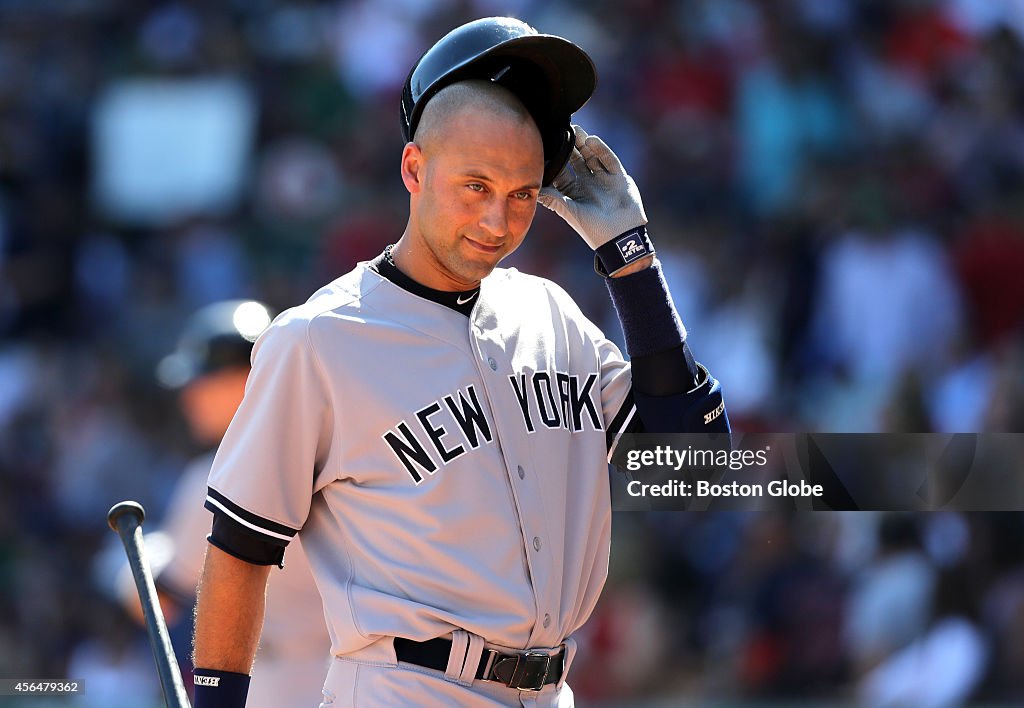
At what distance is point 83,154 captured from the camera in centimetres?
952

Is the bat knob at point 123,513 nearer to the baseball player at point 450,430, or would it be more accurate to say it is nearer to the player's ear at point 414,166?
the baseball player at point 450,430

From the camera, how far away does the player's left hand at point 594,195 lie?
2.90 metres

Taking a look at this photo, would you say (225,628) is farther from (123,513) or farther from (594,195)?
(594,195)

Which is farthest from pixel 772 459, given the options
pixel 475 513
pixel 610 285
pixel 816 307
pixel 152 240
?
pixel 152 240

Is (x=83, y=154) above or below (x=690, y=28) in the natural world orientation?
below

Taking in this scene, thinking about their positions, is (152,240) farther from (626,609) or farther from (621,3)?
(626,609)

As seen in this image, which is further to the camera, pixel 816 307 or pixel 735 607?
pixel 816 307

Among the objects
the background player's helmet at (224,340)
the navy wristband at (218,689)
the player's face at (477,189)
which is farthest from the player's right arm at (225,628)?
the background player's helmet at (224,340)

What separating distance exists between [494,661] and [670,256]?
206 inches

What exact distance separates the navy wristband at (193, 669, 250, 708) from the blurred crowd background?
250 cm

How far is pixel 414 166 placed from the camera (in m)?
2.77

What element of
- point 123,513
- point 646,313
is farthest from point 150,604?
point 646,313

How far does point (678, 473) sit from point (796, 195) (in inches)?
198

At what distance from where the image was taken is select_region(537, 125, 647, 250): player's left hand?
290 cm
